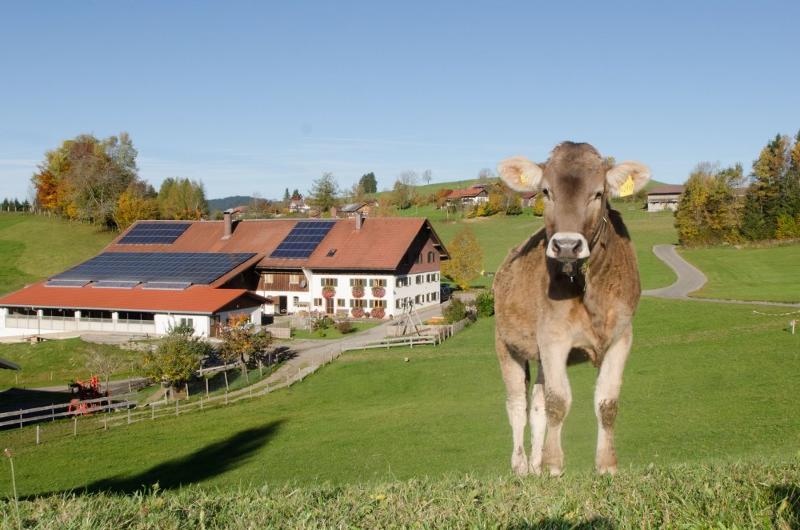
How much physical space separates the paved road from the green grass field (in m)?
39.0

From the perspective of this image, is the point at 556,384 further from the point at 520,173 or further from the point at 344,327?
the point at 344,327

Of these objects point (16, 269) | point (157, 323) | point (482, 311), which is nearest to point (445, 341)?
point (482, 311)

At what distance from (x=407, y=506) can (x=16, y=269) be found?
9043 centimetres

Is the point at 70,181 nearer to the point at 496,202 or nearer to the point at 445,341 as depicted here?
the point at 496,202

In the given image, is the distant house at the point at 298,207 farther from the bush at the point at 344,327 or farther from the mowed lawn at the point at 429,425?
the mowed lawn at the point at 429,425

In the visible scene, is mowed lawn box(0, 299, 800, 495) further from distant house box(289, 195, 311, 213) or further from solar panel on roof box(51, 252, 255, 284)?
distant house box(289, 195, 311, 213)

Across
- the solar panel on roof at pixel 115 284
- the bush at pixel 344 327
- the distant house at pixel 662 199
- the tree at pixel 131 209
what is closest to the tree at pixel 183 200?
the tree at pixel 131 209

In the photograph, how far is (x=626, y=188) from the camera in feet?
17.2

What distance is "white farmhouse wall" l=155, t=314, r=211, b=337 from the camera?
152 ft

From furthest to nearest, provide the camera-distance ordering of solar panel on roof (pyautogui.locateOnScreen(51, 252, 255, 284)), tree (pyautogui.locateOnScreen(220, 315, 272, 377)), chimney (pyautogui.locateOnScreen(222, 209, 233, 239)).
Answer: chimney (pyautogui.locateOnScreen(222, 209, 233, 239))
solar panel on roof (pyautogui.locateOnScreen(51, 252, 255, 284))
tree (pyautogui.locateOnScreen(220, 315, 272, 377))

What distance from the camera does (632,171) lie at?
528cm

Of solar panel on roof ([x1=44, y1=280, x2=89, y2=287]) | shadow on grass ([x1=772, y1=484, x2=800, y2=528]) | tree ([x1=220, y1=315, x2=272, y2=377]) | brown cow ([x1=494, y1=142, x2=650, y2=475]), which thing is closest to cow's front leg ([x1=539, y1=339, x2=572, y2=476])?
brown cow ([x1=494, y1=142, x2=650, y2=475])

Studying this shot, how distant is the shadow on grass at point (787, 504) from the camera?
Answer: 3489mm

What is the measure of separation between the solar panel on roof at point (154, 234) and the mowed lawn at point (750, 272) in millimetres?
47804
